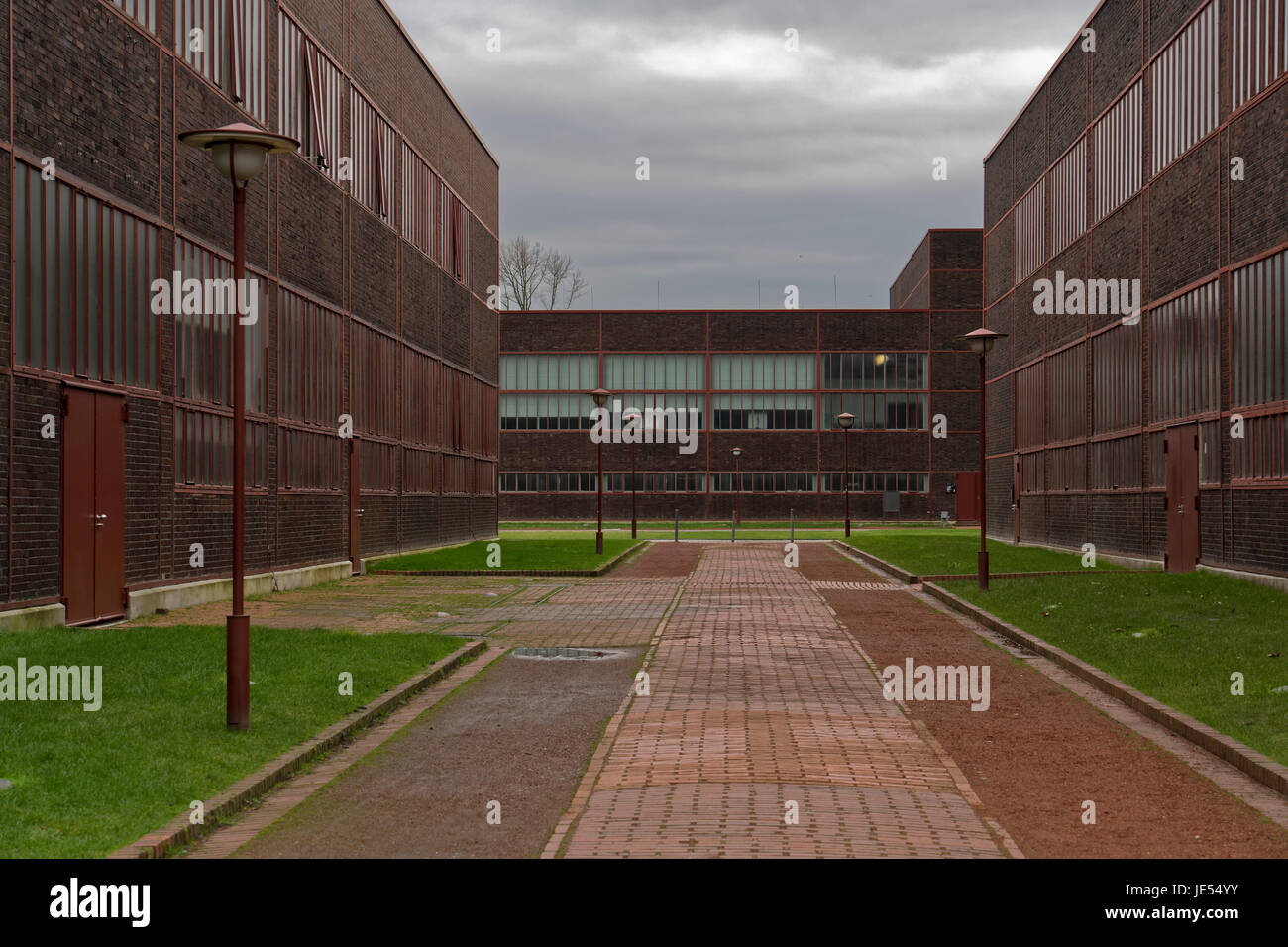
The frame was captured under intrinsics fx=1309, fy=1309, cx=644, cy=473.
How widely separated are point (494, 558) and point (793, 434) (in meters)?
45.8

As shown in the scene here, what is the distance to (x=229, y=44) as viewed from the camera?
22.1 m

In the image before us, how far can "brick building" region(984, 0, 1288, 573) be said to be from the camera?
22.4 meters

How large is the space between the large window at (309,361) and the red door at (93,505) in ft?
23.4

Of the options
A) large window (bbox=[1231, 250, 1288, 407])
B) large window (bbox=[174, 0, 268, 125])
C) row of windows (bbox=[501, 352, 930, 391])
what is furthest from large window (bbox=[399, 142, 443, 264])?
row of windows (bbox=[501, 352, 930, 391])

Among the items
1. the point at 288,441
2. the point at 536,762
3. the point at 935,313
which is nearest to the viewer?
the point at 536,762

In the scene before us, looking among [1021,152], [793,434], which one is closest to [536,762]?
[1021,152]

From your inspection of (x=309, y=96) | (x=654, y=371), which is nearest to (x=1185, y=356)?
(x=309, y=96)

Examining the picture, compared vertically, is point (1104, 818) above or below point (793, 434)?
below

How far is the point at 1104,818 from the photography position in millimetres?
7445

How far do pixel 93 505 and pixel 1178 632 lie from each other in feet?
44.9

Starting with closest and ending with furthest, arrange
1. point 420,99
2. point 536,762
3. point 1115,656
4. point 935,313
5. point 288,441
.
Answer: point 536,762 < point 1115,656 < point 288,441 < point 420,99 < point 935,313

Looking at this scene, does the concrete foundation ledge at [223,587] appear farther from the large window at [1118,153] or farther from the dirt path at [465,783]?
the large window at [1118,153]

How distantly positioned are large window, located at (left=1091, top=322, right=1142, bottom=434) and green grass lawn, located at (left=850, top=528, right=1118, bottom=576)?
353 cm
